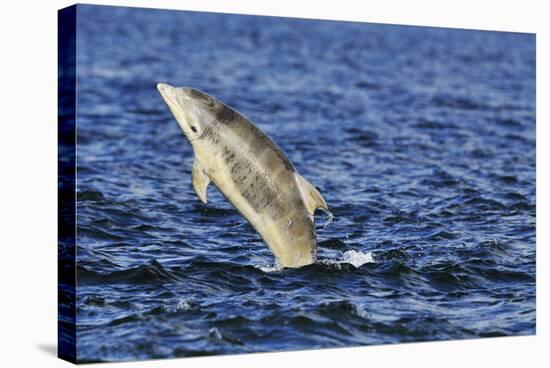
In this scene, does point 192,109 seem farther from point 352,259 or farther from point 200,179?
point 352,259

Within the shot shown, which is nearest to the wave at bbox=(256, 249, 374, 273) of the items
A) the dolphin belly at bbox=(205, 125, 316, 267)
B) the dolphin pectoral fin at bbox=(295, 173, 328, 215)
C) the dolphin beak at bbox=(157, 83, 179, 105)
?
the dolphin belly at bbox=(205, 125, 316, 267)

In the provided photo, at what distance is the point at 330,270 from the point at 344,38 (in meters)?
20.1

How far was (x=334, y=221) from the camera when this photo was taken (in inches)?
755

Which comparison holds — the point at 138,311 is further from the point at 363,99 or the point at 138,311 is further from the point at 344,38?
the point at 344,38

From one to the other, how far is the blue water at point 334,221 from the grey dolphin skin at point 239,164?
1004 mm

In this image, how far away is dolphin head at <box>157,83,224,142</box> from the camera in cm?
1677

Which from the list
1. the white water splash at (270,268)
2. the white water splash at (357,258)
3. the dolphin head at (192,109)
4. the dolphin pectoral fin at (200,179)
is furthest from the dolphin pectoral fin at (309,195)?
the white water splash at (357,258)

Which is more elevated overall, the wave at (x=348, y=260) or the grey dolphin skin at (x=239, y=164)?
the grey dolphin skin at (x=239, y=164)

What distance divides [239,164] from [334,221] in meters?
2.83

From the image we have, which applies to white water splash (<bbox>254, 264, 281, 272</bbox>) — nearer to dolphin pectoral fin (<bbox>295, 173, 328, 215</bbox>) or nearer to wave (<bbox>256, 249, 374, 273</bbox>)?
wave (<bbox>256, 249, 374, 273</bbox>)

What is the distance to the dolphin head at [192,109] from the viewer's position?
55.0 feet

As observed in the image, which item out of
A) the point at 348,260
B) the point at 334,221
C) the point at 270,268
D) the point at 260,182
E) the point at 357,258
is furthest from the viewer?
the point at 334,221

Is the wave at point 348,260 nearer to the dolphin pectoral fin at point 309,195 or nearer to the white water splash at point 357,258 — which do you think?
the white water splash at point 357,258

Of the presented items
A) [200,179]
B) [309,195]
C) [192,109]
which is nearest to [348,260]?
[309,195]
